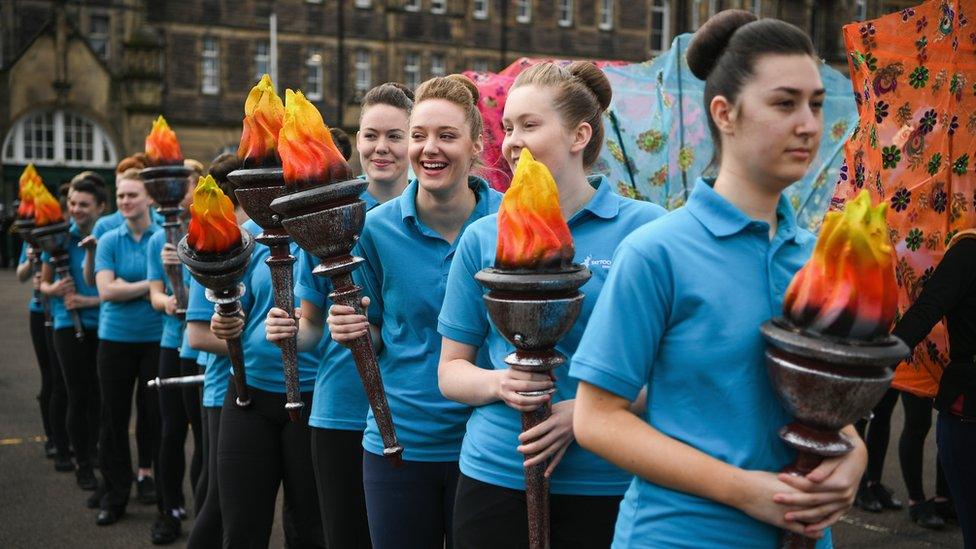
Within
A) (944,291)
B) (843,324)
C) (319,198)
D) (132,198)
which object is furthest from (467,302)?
(132,198)

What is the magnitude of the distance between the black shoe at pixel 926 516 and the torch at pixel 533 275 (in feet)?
17.1

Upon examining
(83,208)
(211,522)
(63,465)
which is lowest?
(63,465)

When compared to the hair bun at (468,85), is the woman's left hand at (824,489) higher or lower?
lower

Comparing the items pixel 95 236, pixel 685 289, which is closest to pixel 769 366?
pixel 685 289

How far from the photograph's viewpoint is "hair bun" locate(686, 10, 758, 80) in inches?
82.7

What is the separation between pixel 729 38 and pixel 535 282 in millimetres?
638

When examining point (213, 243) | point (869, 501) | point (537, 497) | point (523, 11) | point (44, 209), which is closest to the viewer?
point (537, 497)

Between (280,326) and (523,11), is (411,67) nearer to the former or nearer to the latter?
(523,11)

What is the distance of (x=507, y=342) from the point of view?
280cm

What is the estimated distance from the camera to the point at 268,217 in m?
3.28

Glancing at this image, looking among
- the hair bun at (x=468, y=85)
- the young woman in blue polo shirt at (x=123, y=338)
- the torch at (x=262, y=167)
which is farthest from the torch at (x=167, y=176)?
the young woman in blue polo shirt at (x=123, y=338)

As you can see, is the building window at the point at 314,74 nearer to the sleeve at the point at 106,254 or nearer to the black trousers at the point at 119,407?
the sleeve at the point at 106,254

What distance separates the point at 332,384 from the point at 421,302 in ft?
2.26

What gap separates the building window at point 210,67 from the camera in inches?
1617
